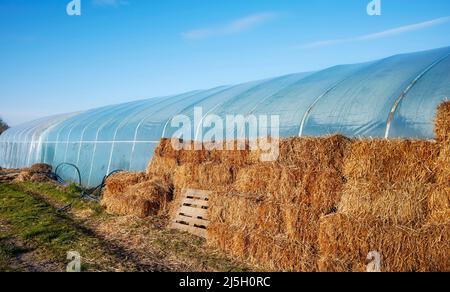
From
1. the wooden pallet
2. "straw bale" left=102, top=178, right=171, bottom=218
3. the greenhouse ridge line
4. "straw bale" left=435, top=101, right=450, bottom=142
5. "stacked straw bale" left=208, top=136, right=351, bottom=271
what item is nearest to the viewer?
"straw bale" left=435, top=101, right=450, bottom=142

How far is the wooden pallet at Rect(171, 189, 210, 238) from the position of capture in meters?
10.4

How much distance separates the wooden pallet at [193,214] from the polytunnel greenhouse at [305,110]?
3.33m

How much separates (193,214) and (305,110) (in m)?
4.64

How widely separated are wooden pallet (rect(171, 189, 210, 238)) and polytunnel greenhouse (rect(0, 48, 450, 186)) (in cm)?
333

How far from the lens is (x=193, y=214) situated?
10750mm

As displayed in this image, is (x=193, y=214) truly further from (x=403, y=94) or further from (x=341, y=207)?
(x=403, y=94)

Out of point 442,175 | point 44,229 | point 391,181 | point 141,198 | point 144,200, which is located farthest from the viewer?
point 141,198

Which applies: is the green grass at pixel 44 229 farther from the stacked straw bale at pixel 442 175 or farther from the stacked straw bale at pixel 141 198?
the stacked straw bale at pixel 442 175

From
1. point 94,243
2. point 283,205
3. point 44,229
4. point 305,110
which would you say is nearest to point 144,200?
point 44,229

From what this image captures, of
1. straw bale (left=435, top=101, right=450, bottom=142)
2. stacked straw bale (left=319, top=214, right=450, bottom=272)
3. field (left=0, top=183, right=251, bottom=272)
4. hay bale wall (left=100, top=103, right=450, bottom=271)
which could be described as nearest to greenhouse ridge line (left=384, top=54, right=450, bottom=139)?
hay bale wall (left=100, top=103, right=450, bottom=271)

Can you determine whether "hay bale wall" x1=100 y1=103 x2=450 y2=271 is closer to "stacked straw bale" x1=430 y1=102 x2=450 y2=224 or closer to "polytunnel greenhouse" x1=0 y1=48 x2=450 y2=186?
"stacked straw bale" x1=430 y1=102 x2=450 y2=224

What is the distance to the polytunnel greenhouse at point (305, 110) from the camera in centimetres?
1031

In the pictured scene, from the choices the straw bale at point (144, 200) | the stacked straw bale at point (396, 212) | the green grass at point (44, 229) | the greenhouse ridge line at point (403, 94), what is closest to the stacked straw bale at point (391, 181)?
the stacked straw bale at point (396, 212)
